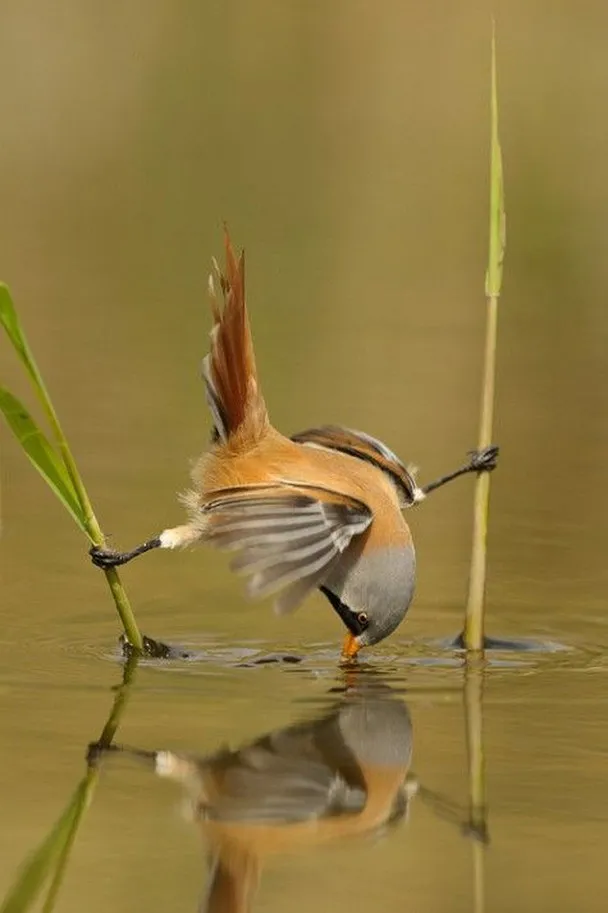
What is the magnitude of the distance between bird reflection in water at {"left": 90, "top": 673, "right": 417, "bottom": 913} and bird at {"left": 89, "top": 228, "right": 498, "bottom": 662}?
39 centimetres

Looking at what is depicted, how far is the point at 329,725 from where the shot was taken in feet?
15.2

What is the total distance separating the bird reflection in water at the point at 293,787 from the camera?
370 centimetres

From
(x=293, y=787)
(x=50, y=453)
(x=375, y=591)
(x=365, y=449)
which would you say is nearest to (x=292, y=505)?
(x=375, y=591)

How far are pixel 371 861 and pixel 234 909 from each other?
1.18 ft

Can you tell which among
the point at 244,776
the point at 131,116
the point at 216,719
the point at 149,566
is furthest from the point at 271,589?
the point at 131,116

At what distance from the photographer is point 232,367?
563 cm

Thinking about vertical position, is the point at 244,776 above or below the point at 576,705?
below

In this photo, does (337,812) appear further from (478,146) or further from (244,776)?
(478,146)

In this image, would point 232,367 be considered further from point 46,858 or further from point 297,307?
point 297,307

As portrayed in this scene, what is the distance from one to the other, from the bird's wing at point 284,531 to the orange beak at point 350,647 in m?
0.20

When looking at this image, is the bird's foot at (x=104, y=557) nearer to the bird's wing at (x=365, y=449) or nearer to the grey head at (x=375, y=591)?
the grey head at (x=375, y=591)

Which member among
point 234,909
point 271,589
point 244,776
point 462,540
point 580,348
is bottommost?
point 234,909

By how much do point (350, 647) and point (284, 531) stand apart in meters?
0.49

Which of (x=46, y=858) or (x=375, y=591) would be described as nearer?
(x=46, y=858)
